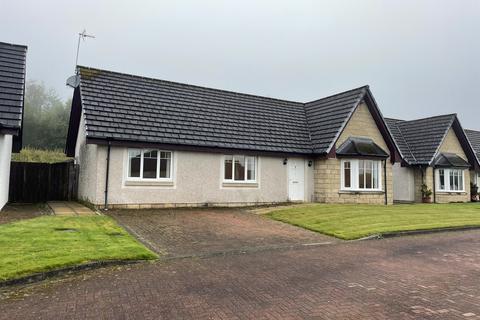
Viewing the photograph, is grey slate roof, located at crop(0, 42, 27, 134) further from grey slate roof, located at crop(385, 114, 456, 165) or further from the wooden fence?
grey slate roof, located at crop(385, 114, 456, 165)

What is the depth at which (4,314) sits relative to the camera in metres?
5.52

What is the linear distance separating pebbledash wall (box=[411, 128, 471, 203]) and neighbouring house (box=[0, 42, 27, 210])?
24.2 meters

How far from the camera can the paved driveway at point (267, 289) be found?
18.6 ft

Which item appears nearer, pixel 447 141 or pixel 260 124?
pixel 260 124

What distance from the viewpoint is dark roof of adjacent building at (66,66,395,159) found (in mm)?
17625

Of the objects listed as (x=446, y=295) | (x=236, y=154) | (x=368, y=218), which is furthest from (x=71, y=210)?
(x=446, y=295)

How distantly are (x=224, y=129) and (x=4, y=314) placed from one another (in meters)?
15.5

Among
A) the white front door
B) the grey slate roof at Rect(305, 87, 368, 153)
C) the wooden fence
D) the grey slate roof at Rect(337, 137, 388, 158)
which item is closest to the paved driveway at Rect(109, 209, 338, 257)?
the white front door

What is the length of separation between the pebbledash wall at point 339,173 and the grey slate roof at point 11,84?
14.6m

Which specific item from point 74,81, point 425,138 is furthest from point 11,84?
point 425,138

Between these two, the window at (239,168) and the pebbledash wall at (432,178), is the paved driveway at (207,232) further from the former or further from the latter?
the pebbledash wall at (432,178)

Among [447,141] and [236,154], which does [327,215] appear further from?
[447,141]

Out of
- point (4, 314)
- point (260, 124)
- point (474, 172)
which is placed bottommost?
point (4, 314)

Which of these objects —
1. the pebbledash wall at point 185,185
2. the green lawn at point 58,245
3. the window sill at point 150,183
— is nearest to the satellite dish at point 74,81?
the pebbledash wall at point 185,185
